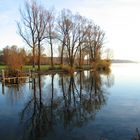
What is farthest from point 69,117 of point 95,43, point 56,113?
point 95,43

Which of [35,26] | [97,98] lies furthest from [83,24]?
[97,98]

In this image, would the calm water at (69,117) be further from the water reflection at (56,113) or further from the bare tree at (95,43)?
the bare tree at (95,43)

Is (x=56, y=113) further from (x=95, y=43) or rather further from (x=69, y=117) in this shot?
(x=95, y=43)

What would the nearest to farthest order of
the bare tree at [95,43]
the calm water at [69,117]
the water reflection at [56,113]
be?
the calm water at [69,117], the water reflection at [56,113], the bare tree at [95,43]

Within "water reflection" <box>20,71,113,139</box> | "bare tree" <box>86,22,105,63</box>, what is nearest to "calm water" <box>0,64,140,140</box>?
"water reflection" <box>20,71,113,139</box>

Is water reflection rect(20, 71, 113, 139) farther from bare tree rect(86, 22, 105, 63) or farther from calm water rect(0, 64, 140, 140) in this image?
bare tree rect(86, 22, 105, 63)

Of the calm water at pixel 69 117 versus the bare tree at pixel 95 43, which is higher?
the bare tree at pixel 95 43

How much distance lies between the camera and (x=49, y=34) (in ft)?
174

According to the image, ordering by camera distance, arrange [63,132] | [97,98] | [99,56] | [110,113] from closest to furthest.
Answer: [63,132], [110,113], [97,98], [99,56]

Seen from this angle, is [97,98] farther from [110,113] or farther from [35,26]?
[35,26]

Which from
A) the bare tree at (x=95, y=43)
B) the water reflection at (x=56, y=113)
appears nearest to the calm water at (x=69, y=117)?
the water reflection at (x=56, y=113)

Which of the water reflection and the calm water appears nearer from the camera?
the calm water

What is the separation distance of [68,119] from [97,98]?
269 inches

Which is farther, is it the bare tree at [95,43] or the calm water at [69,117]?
the bare tree at [95,43]
